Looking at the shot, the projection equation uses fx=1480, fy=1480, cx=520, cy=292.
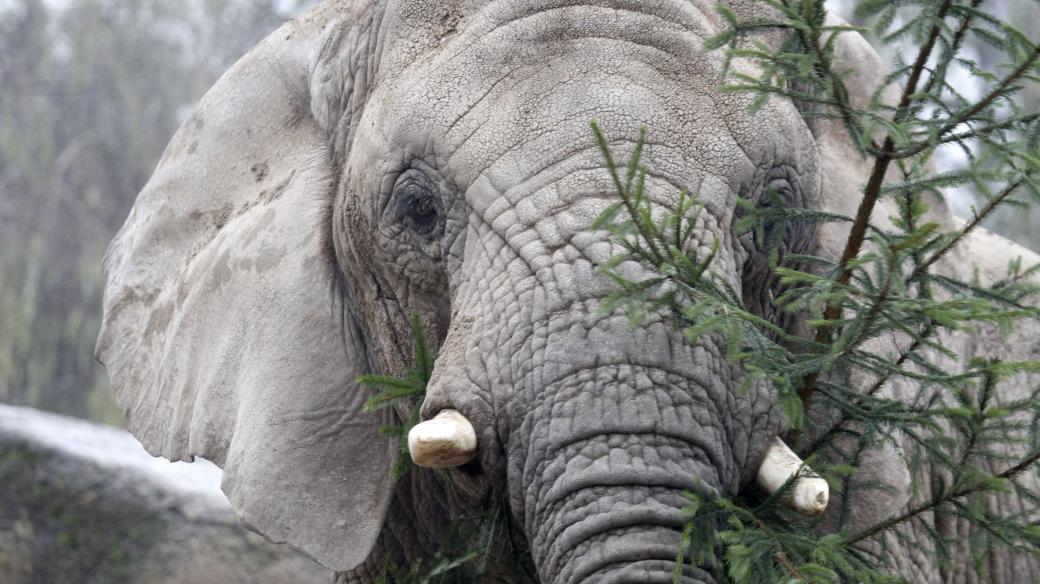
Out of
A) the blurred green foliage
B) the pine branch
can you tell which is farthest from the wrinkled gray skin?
the blurred green foliage

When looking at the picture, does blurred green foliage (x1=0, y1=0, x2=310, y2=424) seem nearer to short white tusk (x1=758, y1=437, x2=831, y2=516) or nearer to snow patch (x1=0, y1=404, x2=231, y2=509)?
snow patch (x1=0, y1=404, x2=231, y2=509)

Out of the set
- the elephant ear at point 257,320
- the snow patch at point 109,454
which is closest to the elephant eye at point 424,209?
the elephant ear at point 257,320

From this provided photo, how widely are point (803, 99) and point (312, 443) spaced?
1.54m

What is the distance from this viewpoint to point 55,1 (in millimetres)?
20359

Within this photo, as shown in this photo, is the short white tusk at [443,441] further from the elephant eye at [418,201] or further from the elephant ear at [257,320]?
the elephant ear at [257,320]

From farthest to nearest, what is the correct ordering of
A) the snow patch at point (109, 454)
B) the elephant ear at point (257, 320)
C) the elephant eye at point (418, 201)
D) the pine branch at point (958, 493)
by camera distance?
the snow patch at point (109, 454) < the elephant ear at point (257, 320) < the elephant eye at point (418, 201) < the pine branch at point (958, 493)

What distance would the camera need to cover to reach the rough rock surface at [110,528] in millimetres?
6840

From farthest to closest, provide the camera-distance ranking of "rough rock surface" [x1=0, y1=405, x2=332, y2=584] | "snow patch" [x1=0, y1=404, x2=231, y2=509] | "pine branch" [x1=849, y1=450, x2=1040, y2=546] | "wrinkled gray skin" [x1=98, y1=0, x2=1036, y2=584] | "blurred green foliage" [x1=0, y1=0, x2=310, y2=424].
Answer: "blurred green foliage" [x1=0, y1=0, x2=310, y2=424] < "snow patch" [x1=0, y1=404, x2=231, y2=509] < "rough rock surface" [x1=0, y1=405, x2=332, y2=584] < "pine branch" [x1=849, y1=450, x2=1040, y2=546] < "wrinkled gray skin" [x1=98, y1=0, x2=1036, y2=584]

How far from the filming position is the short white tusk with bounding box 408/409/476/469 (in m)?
2.78

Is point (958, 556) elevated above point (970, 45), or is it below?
below

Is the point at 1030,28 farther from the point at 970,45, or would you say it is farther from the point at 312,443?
the point at 312,443

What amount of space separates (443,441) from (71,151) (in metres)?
17.9

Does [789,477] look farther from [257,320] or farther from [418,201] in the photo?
[257,320]

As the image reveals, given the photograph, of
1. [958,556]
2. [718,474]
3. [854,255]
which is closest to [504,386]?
[718,474]
